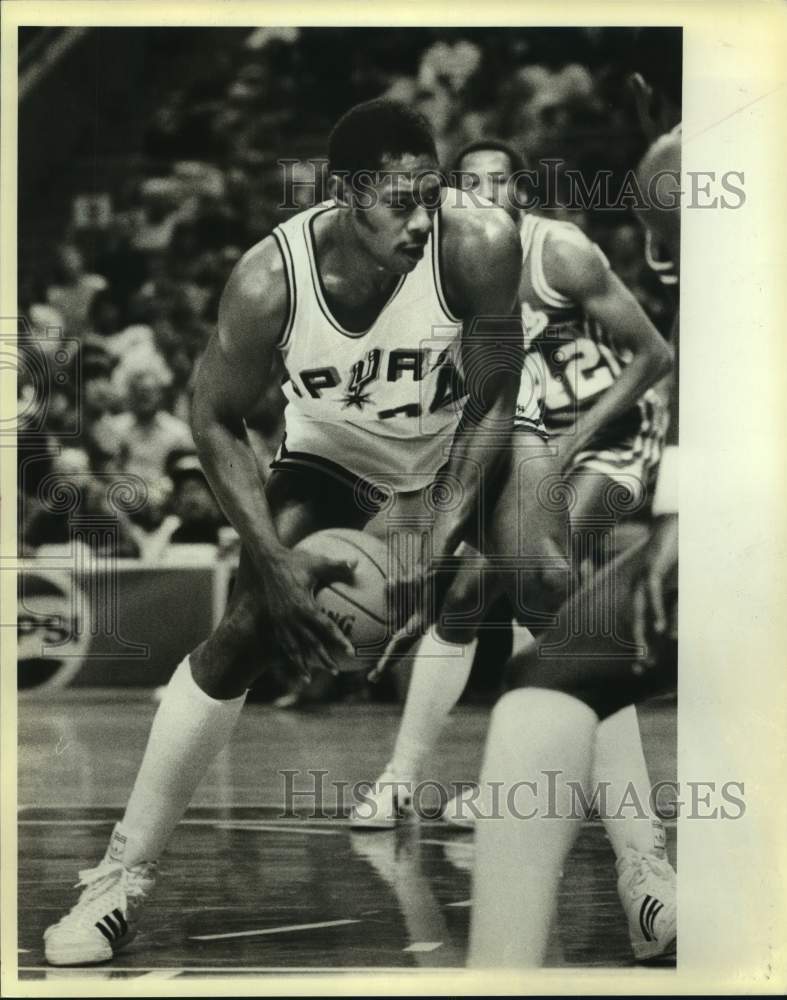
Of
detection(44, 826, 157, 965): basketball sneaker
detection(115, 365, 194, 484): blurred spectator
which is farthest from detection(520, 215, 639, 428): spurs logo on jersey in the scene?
detection(44, 826, 157, 965): basketball sneaker

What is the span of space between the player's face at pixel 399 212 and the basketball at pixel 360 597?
641 millimetres

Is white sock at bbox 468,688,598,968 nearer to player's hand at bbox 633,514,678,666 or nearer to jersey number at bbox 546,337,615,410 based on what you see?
player's hand at bbox 633,514,678,666

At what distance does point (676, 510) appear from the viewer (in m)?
3.40

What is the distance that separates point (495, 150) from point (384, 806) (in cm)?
156

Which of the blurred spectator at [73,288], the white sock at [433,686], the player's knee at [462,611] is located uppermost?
the blurred spectator at [73,288]

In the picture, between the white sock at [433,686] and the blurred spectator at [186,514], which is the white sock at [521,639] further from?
the blurred spectator at [186,514]

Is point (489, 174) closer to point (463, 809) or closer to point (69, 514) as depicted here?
point (69, 514)

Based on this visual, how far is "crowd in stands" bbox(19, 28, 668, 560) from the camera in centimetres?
333

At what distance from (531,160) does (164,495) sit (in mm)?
1158

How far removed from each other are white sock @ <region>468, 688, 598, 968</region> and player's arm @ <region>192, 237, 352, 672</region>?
0.47 m

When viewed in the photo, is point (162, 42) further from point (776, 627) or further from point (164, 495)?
point (776, 627)

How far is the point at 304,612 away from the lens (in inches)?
133

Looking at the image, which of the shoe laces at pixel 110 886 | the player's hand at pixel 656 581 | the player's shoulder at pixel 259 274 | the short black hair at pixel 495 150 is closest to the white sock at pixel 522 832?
the player's hand at pixel 656 581

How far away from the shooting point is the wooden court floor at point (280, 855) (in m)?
3.39
